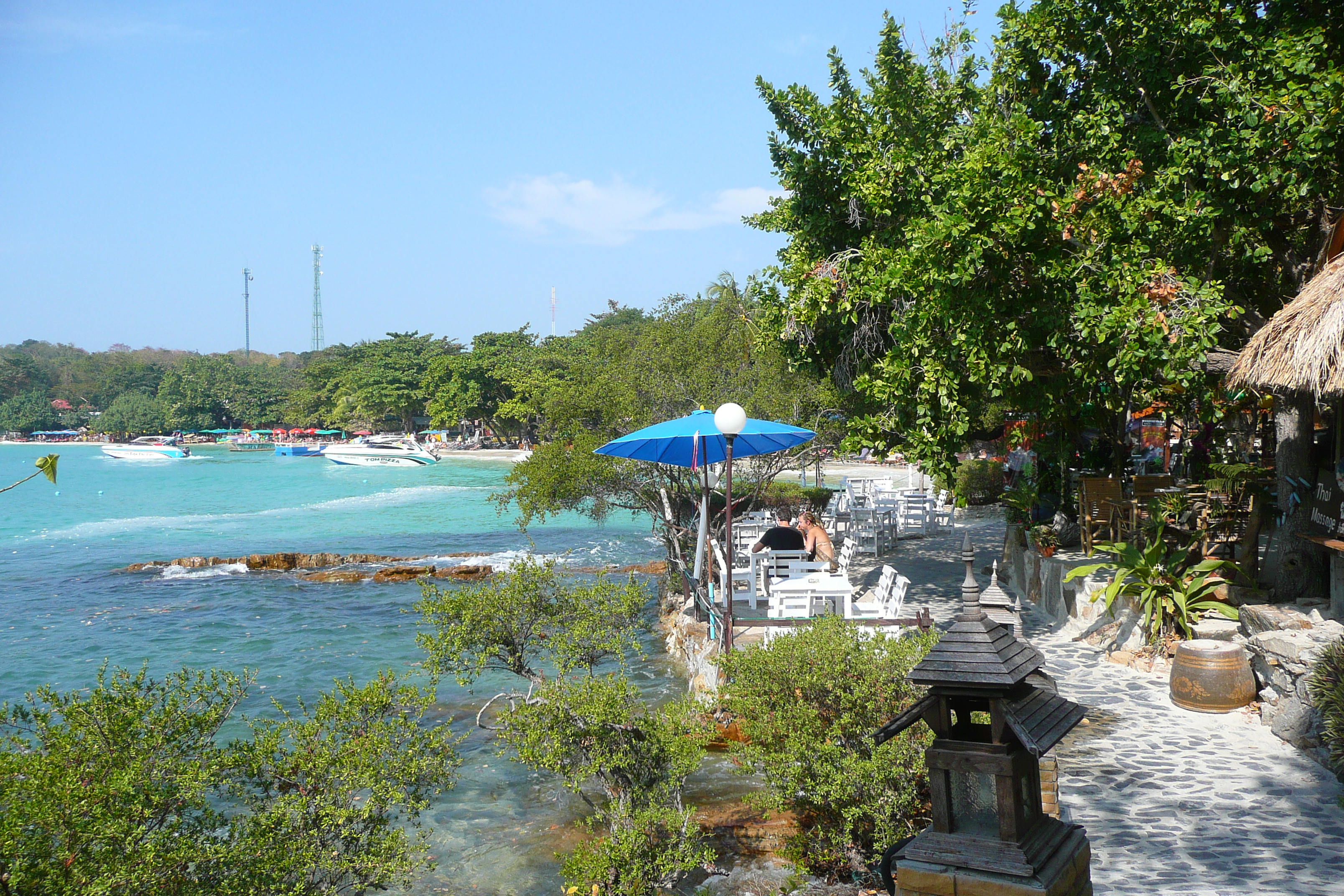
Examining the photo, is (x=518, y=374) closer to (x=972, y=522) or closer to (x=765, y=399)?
(x=972, y=522)

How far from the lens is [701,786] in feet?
25.1

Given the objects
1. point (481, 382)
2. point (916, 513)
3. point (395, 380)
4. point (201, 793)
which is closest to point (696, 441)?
point (201, 793)

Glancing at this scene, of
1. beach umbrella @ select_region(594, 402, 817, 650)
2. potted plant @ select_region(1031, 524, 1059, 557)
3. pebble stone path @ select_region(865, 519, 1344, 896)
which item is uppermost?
beach umbrella @ select_region(594, 402, 817, 650)

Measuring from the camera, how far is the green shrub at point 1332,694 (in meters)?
5.84

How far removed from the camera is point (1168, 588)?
8438 millimetres

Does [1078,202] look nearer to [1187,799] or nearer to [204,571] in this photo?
[1187,799]

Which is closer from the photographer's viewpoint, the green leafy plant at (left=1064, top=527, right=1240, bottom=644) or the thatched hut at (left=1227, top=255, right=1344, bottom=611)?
the thatched hut at (left=1227, top=255, right=1344, bottom=611)

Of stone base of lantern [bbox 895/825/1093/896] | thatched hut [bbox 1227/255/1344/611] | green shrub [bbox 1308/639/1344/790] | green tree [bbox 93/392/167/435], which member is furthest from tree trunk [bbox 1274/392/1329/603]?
green tree [bbox 93/392/167/435]

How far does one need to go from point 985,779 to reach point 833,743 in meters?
2.08

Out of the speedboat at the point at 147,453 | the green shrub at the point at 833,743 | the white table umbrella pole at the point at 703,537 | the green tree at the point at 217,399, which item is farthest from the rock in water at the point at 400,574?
the green tree at the point at 217,399

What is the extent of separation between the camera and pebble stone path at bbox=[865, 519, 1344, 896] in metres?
4.78

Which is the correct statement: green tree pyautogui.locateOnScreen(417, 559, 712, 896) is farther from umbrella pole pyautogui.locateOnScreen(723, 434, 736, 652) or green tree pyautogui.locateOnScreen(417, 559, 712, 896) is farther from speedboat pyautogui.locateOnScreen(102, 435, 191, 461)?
speedboat pyautogui.locateOnScreen(102, 435, 191, 461)

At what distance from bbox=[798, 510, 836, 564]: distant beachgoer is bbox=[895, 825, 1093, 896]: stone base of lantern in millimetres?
7377

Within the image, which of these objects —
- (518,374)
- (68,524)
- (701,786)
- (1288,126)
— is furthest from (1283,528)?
(518,374)
